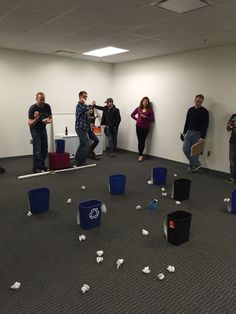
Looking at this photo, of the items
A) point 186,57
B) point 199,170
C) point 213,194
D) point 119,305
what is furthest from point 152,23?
point 119,305

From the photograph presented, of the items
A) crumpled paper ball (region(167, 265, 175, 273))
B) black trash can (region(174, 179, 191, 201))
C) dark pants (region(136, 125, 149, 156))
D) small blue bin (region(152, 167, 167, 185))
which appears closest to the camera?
crumpled paper ball (region(167, 265, 175, 273))

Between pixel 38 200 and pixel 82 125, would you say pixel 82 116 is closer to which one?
pixel 82 125

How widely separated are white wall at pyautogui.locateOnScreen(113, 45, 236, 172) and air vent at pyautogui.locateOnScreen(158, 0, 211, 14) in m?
2.15

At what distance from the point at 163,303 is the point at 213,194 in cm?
255

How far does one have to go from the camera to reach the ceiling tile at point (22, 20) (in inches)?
132

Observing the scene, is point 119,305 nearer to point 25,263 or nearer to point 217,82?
point 25,263

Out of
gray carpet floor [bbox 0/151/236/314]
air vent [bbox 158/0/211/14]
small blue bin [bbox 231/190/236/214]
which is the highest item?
air vent [bbox 158/0/211/14]

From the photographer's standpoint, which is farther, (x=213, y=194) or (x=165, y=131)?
(x=165, y=131)

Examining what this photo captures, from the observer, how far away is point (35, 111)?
4.81 metres

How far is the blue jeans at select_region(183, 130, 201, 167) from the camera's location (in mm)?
5289

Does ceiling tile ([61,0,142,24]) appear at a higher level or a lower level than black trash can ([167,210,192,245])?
higher

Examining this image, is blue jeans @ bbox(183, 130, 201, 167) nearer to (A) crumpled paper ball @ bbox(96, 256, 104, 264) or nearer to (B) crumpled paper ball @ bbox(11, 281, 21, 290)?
(A) crumpled paper ball @ bbox(96, 256, 104, 264)

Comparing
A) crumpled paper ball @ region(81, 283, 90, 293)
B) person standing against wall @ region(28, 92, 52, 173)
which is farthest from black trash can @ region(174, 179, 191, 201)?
person standing against wall @ region(28, 92, 52, 173)

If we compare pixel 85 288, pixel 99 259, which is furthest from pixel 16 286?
pixel 99 259
